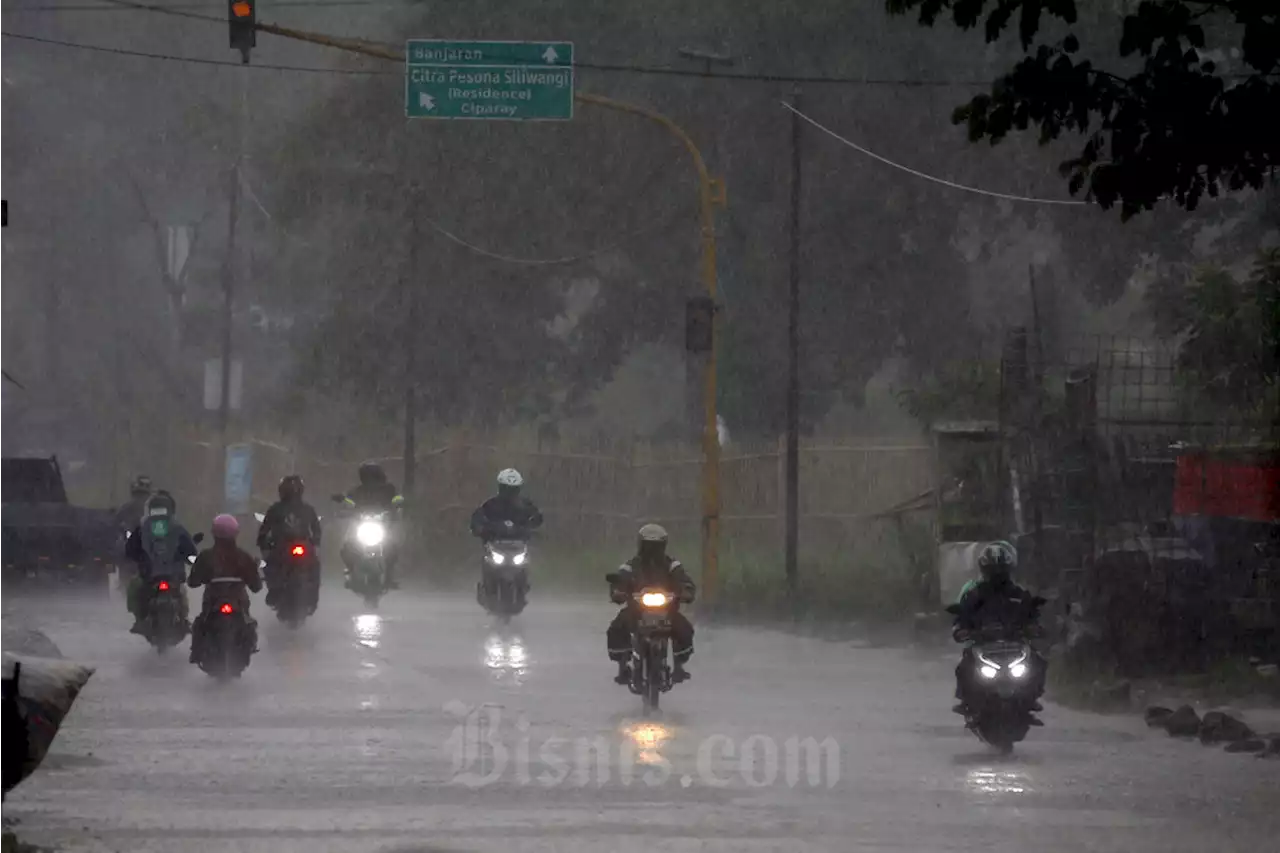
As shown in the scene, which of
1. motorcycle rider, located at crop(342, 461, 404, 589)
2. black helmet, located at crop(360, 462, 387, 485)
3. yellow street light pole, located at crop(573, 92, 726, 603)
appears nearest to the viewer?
black helmet, located at crop(360, 462, 387, 485)

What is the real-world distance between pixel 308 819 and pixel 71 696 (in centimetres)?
168

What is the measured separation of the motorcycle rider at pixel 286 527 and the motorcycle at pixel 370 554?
3.34 metres

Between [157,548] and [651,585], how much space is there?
613 cm

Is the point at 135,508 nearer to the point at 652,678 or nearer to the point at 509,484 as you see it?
the point at 509,484

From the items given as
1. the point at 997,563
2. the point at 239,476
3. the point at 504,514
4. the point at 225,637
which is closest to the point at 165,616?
the point at 225,637

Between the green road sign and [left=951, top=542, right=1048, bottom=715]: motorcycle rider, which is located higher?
the green road sign

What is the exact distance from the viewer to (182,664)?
69.1 feet

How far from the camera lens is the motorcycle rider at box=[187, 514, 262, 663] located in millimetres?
19688

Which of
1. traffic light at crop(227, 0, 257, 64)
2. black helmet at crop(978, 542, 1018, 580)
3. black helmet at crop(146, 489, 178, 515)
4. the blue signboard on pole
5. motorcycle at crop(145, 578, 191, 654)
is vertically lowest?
motorcycle at crop(145, 578, 191, 654)

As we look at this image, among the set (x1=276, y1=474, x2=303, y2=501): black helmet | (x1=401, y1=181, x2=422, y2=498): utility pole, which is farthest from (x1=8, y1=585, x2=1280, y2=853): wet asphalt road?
(x1=401, y1=181, x2=422, y2=498): utility pole

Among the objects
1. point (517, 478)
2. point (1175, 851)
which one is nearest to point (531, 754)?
point (1175, 851)

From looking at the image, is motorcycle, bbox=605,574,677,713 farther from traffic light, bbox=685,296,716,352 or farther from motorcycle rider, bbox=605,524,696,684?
traffic light, bbox=685,296,716,352

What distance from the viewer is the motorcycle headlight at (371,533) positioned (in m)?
28.2

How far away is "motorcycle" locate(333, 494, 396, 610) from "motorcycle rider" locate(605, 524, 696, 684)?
10753 millimetres
